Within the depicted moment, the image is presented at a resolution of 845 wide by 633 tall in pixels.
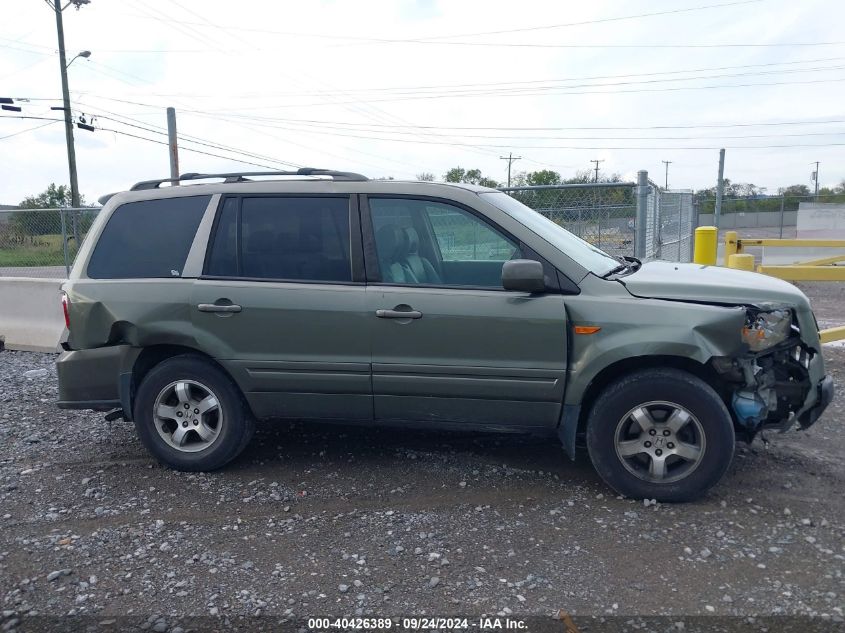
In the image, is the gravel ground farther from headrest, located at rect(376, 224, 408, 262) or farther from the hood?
headrest, located at rect(376, 224, 408, 262)

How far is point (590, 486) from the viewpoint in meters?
4.52

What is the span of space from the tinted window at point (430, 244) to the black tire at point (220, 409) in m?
1.26

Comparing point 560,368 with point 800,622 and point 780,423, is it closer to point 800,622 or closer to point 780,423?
point 780,423

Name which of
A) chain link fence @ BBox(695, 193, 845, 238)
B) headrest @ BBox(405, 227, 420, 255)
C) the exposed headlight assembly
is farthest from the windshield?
chain link fence @ BBox(695, 193, 845, 238)

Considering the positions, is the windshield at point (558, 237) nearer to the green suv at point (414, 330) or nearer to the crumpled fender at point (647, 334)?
the green suv at point (414, 330)

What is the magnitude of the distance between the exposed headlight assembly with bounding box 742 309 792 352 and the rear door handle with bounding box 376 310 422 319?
1.79 m

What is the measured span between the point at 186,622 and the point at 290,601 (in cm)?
44

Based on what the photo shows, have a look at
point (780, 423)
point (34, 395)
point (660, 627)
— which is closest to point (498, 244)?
point (780, 423)

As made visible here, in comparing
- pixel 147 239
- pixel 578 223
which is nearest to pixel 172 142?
pixel 578 223

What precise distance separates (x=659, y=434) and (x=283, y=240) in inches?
98.8

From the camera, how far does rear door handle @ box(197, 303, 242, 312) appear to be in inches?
183

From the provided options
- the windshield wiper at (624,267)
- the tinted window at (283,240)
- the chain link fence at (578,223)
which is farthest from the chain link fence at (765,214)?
the tinted window at (283,240)

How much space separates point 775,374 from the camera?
4402 mm

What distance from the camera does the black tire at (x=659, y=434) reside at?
411 cm
